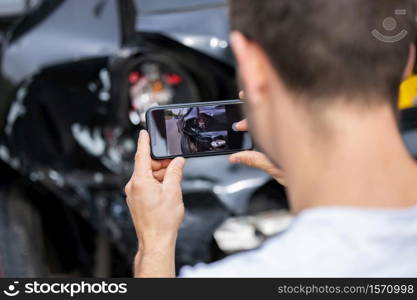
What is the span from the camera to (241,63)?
50.5 inches

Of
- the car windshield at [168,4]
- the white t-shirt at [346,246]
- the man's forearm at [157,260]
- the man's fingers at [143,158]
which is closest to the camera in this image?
the white t-shirt at [346,246]

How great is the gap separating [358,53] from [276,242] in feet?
0.94

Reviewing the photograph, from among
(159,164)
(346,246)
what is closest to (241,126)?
(159,164)

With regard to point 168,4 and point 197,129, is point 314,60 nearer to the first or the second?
point 197,129

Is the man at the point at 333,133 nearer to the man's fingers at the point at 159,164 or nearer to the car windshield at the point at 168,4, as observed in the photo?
the man's fingers at the point at 159,164

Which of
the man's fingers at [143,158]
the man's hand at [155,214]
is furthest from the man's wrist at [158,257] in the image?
the man's fingers at [143,158]

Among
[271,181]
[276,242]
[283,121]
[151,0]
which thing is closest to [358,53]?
[283,121]

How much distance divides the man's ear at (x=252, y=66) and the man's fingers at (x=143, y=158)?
0.36 meters

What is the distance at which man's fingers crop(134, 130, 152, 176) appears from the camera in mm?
1593

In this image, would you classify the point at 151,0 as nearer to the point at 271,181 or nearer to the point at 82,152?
the point at 82,152

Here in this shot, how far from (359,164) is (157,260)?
434mm

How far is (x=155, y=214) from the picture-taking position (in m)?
1.52

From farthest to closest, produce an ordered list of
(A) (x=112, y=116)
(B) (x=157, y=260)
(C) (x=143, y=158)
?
Answer: (A) (x=112, y=116) → (C) (x=143, y=158) → (B) (x=157, y=260)

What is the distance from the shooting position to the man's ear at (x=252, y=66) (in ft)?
4.16
